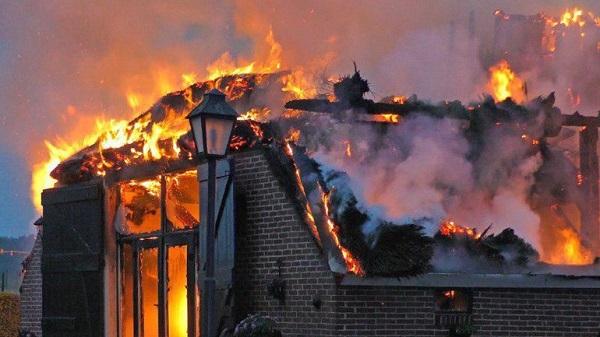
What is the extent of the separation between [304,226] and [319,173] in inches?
24.8

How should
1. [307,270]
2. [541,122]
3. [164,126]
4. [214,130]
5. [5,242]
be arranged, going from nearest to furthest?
[214,130], [307,270], [541,122], [164,126], [5,242]

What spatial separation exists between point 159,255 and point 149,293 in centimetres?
95

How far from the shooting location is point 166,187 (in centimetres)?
1358

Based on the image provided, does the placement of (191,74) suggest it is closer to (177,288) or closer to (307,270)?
(177,288)

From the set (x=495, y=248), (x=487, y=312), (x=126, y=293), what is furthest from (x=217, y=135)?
(x=126, y=293)

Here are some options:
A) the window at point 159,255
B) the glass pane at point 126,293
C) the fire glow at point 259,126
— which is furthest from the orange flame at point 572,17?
the glass pane at point 126,293

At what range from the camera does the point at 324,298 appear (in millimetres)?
10711

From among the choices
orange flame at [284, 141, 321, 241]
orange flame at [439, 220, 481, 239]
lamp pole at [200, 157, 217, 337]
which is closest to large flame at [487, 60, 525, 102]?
orange flame at [439, 220, 481, 239]

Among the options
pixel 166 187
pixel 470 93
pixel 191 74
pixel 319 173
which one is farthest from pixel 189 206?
pixel 470 93

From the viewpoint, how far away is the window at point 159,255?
13.2 meters

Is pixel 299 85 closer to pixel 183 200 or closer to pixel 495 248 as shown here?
pixel 183 200

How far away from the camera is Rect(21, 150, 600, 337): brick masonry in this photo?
10.7 metres

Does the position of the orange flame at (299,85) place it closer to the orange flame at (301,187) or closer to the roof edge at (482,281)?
the orange flame at (301,187)

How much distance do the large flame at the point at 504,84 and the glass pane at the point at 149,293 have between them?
505 centimetres
